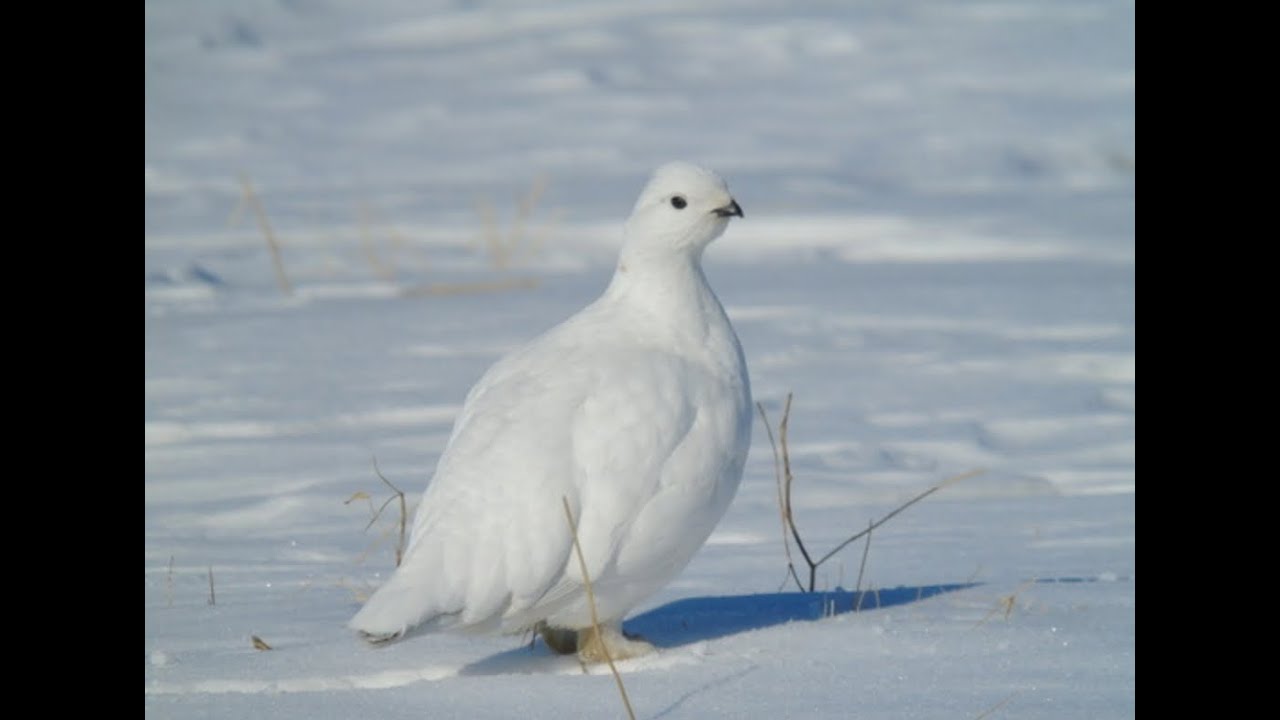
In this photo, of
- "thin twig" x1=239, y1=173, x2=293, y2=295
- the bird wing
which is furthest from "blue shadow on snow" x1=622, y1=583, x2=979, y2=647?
"thin twig" x1=239, y1=173, x2=293, y2=295

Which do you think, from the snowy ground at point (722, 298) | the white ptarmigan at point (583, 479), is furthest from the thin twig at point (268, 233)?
the white ptarmigan at point (583, 479)

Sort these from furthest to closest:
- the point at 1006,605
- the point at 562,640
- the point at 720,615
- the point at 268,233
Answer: the point at 268,233
the point at 720,615
the point at 1006,605
the point at 562,640

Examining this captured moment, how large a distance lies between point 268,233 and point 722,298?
1.95m

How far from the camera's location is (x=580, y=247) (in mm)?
9586

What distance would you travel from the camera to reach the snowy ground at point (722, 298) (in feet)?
13.0

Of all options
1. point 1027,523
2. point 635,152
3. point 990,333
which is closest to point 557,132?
point 635,152

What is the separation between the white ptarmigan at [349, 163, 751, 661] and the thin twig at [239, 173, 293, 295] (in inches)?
178

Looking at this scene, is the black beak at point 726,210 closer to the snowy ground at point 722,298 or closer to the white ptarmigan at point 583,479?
the white ptarmigan at point 583,479

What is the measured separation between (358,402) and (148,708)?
3.57m

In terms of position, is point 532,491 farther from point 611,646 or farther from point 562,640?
point 562,640

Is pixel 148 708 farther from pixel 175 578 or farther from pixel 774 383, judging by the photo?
pixel 774 383

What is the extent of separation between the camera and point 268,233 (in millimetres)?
8727

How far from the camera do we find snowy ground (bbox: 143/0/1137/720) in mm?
3955

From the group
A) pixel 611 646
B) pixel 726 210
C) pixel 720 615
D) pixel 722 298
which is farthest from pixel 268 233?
pixel 611 646
